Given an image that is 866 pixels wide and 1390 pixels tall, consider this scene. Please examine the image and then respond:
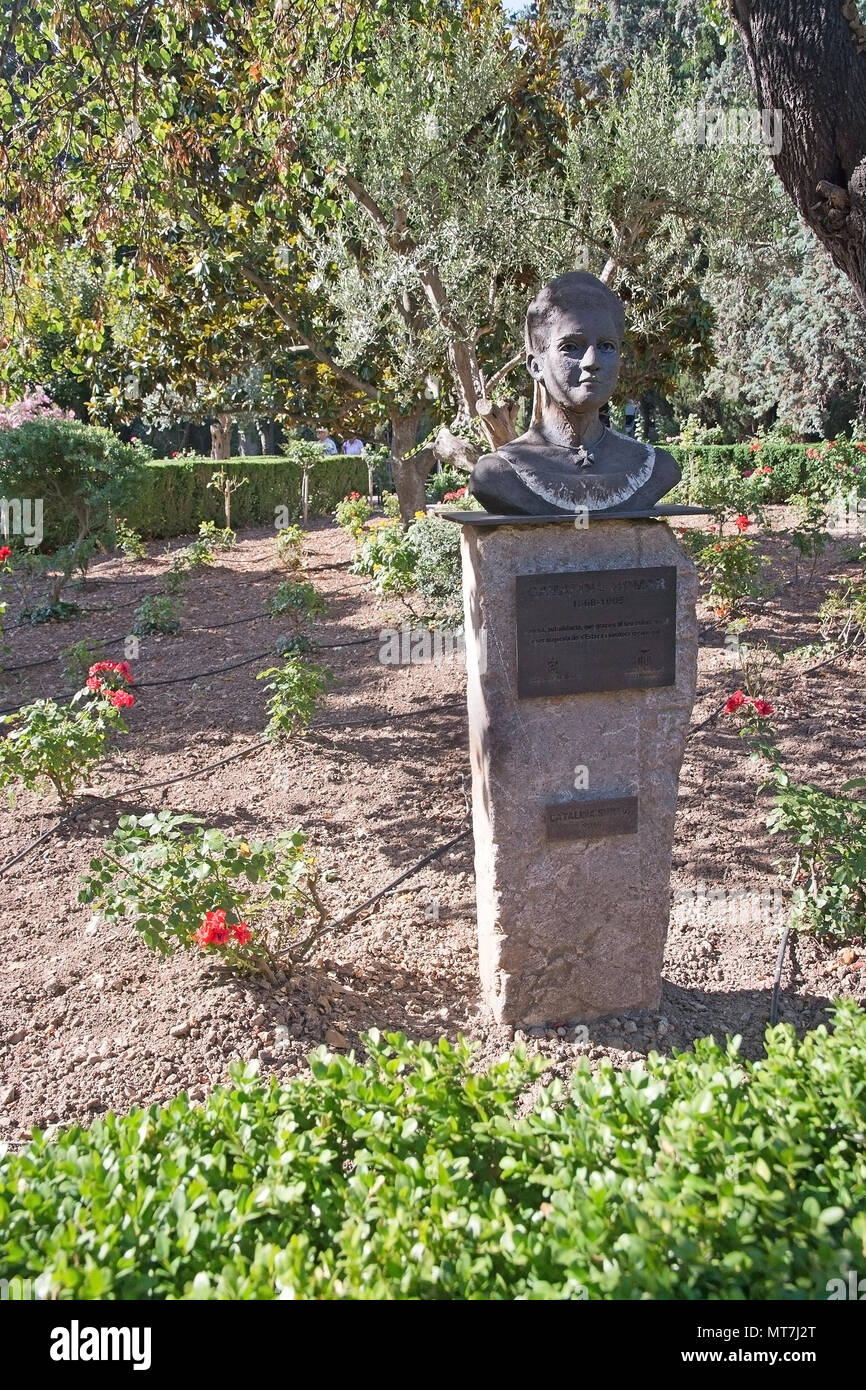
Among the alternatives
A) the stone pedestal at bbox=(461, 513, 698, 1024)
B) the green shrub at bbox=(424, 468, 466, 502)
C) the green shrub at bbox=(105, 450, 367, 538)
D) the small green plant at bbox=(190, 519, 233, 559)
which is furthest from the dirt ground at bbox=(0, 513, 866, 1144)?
the green shrub at bbox=(424, 468, 466, 502)

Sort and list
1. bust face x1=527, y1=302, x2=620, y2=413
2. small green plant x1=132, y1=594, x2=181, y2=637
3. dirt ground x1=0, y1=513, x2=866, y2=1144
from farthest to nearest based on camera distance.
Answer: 1. small green plant x1=132, y1=594, x2=181, y2=637
2. dirt ground x1=0, y1=513, x2=866, y2=1144
3. bust face x1=527, y1=302, x2=620, y2=413

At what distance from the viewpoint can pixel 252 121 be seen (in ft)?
19.4

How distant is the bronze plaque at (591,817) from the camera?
343 cm

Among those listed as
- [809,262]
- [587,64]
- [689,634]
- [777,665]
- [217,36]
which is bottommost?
[777,665]

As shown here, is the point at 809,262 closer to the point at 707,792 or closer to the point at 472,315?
the point at 472,315

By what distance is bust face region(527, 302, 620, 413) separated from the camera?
127 inches

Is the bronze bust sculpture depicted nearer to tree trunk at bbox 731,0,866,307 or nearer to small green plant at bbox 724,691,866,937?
small green plant at bbox 724,691,866,937

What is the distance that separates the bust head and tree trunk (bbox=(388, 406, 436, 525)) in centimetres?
786

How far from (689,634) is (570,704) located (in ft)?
1.54

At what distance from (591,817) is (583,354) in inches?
60.2

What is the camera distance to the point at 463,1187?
2.00 meters

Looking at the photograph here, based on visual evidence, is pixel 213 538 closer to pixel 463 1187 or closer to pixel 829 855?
pixel 829 855

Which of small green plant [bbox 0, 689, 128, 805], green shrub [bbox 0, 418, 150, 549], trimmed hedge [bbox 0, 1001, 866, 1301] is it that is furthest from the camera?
green shrub [bbox 0, 418, 150, 549]

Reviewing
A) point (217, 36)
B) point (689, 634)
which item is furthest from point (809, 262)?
point (689, 634)
